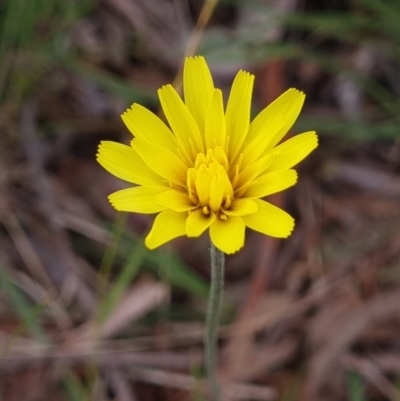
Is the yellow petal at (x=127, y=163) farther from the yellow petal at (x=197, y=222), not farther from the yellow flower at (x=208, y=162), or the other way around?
the yellow petal at (x=197, y=222)

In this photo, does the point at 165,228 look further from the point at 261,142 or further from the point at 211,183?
the point at 261,142

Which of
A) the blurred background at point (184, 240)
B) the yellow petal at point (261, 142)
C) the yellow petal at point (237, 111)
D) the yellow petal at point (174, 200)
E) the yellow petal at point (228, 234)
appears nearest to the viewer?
the yellow petal at point (228, 234)

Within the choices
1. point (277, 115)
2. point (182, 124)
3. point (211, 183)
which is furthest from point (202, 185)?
point (277, 115)

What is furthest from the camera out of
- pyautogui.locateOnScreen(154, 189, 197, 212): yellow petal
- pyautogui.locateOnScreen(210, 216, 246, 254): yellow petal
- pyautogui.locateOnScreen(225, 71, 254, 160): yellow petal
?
pyautogui.locateOnScreen(225, 71, 254, 160): yellow petal

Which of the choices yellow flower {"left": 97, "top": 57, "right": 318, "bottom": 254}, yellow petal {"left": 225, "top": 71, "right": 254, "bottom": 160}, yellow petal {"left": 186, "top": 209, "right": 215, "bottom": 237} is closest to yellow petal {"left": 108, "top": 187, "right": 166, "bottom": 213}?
yellow flower {"left": 97, "top": 57, "right": 318, "bottom": 254}

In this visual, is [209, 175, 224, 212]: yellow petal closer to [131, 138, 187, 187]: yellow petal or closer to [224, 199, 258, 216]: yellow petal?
[224, 199, 258, 216]: yellow petal

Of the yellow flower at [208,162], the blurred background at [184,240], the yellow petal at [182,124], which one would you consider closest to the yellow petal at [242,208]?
the yellow flower at [208,162]
